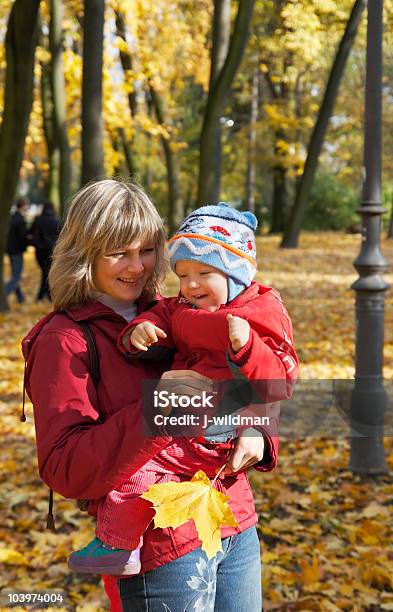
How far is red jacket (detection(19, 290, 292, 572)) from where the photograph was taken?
77.8 inches

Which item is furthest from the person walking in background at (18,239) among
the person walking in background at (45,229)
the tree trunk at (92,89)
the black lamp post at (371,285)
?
the black lamp post at (371,285)

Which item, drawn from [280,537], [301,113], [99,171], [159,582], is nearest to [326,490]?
[280,537]

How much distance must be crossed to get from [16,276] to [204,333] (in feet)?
43.6

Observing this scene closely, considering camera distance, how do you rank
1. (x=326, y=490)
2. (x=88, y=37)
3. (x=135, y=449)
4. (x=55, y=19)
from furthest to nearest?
(x=55, y=19) < (x=88, y=37) < (x=326, y=490) < (x=135, y=449)

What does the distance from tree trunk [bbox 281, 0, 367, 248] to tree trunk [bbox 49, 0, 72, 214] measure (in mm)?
5628

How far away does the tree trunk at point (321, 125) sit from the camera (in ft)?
54.0

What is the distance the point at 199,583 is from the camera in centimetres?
214

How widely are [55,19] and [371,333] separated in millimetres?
11581

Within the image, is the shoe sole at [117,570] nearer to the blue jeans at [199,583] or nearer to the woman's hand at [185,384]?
the blue jeans at [199,583]

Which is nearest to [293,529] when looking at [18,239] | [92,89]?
[92,89]

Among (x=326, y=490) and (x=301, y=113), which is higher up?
(x=301, y=113)

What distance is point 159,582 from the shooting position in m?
2.12

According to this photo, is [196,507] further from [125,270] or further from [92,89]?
[92,89]

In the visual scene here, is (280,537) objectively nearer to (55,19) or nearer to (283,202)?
(55,19)
